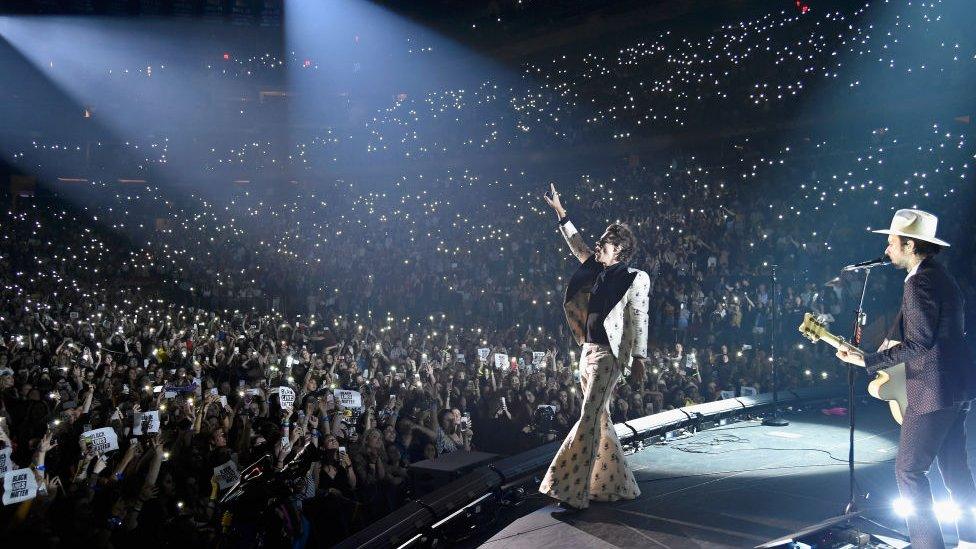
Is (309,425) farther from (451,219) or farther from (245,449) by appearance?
(451,219)

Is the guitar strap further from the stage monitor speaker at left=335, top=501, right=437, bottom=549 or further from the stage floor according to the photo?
the stage monitor speaker at left=335, top=501, right=437, bottom=549

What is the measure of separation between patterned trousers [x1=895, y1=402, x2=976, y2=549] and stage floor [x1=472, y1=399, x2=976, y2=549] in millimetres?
432

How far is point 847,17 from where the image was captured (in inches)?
615

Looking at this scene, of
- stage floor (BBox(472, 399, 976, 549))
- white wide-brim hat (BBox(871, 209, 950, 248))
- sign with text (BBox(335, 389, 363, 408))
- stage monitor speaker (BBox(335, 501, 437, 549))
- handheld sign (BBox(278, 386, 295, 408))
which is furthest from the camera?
sign with text (BBox(335, 389, 363, 408))

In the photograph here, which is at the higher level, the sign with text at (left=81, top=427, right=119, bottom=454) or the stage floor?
the sign with text at (left=81, top=427, right=119, bottom=454)

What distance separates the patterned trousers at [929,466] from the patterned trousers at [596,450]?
160 cm

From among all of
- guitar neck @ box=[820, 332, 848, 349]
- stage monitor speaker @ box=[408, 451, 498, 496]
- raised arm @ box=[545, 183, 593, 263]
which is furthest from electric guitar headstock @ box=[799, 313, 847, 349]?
stage monitor speaker @ box=[408, 451, 498, 496]

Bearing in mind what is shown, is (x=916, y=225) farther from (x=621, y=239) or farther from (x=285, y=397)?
(x=285, y=397)

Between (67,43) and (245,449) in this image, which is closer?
(245,449)

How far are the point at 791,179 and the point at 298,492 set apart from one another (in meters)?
14.8

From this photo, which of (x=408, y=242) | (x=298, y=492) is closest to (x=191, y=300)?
(x=408, y=242)

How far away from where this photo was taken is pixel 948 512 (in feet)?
11.8

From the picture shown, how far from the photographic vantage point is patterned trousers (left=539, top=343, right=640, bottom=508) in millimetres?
4301

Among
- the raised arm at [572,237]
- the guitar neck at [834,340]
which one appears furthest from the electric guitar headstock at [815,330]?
the raised arm at [572,237]
